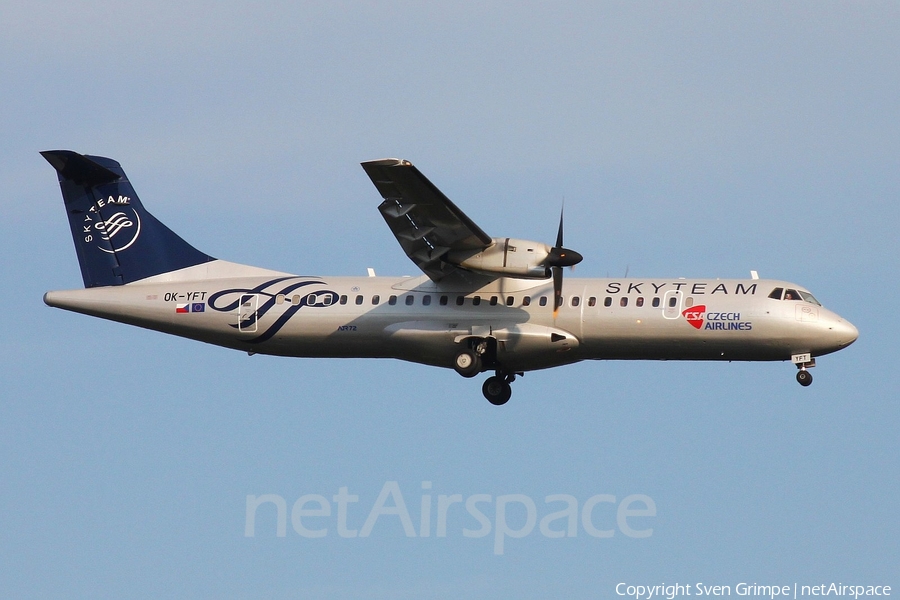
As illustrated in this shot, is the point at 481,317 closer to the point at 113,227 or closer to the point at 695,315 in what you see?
the point at 695,315

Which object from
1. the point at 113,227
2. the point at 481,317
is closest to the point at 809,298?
the point at 481,317

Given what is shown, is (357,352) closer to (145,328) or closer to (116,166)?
(145,328)

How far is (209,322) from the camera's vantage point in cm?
2564

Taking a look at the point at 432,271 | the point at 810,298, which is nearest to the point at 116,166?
the point at 432,271

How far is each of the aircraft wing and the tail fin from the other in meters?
5.76

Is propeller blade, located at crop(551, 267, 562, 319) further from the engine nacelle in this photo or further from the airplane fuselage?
the engine nacelle

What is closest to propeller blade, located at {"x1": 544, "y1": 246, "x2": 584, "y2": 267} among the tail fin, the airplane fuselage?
the airplane fuselage

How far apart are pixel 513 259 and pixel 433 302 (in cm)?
253

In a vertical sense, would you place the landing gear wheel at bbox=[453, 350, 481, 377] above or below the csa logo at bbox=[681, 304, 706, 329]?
below

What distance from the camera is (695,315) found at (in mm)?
23422

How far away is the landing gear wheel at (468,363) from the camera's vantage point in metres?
24.1

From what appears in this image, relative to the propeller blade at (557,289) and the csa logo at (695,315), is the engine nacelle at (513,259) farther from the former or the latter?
the csa logo at (695,315)

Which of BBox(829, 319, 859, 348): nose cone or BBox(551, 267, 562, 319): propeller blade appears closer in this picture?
BBox(829, 319, 859, 348): nose cone

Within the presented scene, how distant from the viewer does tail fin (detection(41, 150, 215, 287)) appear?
86.9ft
